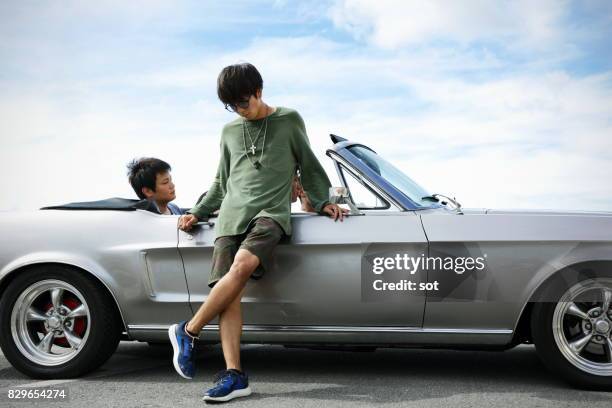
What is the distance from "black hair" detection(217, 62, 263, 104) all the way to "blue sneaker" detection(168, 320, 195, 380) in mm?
1376

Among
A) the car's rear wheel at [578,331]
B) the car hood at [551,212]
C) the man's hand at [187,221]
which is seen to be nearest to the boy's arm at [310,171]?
the man's hand at [187,221]

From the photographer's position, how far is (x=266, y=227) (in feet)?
14.1

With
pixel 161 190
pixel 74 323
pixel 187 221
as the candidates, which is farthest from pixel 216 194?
pixel 74 323

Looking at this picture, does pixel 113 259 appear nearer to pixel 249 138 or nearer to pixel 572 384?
pixel 249 138

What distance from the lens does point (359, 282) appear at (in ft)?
14.6

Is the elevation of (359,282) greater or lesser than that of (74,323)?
greater

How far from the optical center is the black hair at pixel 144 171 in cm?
533

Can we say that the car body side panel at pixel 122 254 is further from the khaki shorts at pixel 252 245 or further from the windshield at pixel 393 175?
the windshield at pixel 393 175

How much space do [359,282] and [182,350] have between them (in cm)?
112

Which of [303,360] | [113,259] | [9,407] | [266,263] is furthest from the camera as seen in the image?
[303,360]

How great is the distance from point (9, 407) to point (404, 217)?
2527 mm

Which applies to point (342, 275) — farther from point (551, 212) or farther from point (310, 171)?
point (551, 212)

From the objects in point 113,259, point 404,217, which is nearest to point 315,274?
point 404,217

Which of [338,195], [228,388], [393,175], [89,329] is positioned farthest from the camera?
[393,175]
